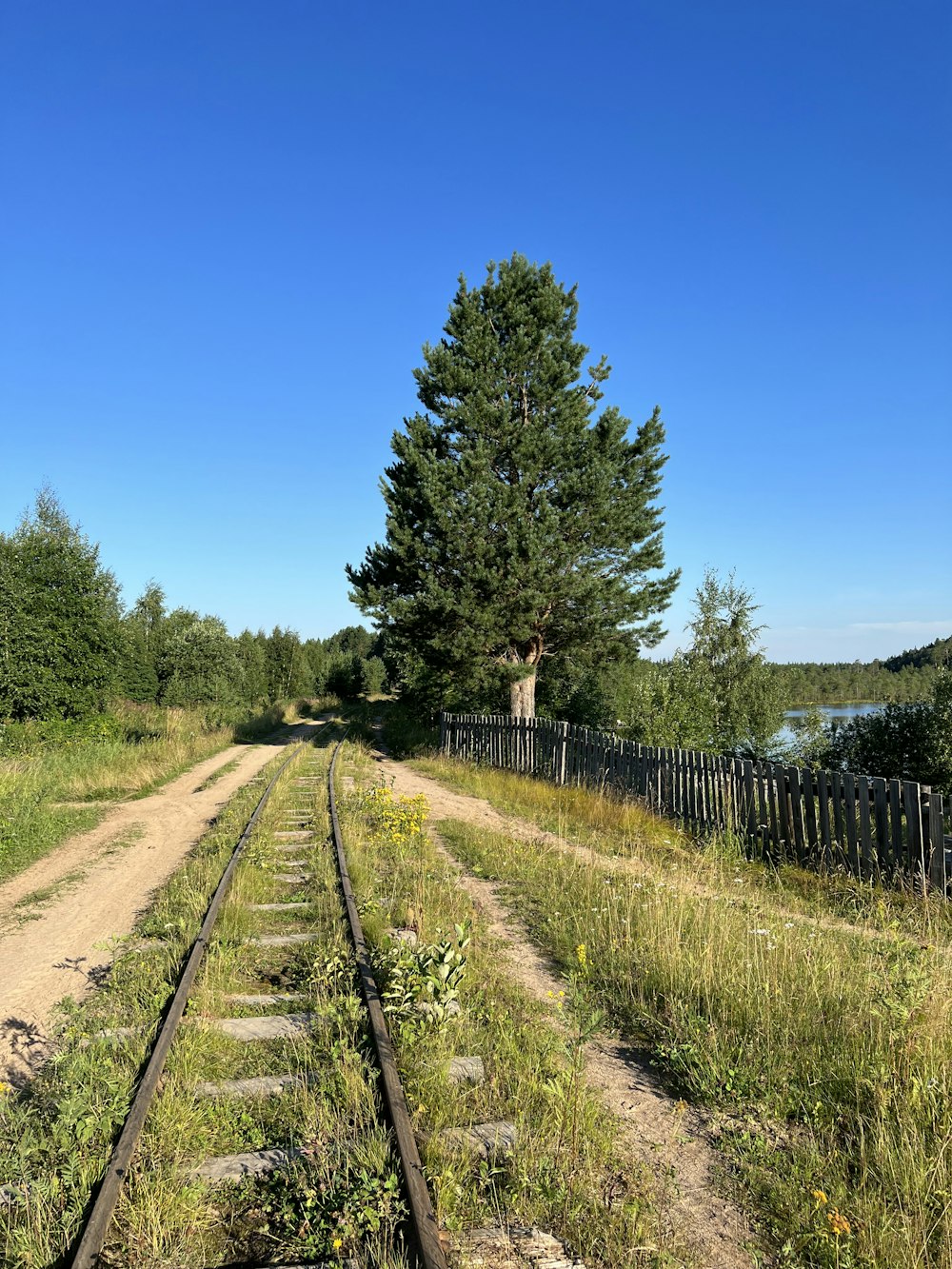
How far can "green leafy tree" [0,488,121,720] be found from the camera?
18516 millimetres

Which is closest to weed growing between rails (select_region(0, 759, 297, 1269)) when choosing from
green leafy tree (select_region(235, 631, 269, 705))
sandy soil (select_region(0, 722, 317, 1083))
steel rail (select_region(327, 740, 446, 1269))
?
sandy soil (select_region(0, 722, 317, 1083))

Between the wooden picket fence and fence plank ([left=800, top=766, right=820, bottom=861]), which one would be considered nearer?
the wooden picket fence

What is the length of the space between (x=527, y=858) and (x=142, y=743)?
17.2 m

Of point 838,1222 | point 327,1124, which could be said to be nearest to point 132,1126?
point 327,1124

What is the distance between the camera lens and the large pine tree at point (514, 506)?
18578 mm

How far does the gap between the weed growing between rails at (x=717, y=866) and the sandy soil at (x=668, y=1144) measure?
2.40m

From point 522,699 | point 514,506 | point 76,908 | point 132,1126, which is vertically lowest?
point 76,908

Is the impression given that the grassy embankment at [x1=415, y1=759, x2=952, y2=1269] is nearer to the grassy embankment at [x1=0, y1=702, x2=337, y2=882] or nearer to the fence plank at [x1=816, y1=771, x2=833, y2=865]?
the fence plank at [x1=816, y1=771, x2=833, y2=865]

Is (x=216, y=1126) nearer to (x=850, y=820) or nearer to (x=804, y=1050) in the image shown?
(x=804, y=1050)

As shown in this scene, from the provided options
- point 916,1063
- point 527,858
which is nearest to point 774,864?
A: point 527,858

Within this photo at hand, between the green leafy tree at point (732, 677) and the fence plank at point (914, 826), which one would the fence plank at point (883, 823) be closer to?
the fence plank at point (914, 826)

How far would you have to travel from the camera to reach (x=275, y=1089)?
12.3 ft

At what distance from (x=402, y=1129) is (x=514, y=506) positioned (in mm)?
16457

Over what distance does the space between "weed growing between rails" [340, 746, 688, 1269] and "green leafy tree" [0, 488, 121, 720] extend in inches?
658
